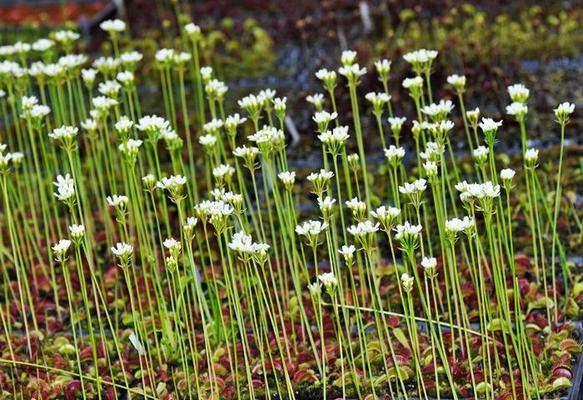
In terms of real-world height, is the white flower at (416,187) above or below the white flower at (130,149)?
below

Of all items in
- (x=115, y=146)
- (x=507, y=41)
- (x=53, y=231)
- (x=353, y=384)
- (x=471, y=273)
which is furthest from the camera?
(x=507, y=41)

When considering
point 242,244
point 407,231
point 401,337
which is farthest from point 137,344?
point 407,231

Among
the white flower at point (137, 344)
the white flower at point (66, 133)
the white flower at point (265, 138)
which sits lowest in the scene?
the white flower at point (137, 344)

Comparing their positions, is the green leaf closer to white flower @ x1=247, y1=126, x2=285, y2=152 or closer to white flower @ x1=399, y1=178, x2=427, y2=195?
white flower @ x1=399, y1=178, x2=427, y2=195

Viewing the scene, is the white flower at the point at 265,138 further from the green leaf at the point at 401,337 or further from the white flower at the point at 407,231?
the green leaf at the point at 401,337

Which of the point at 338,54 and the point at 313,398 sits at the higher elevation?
the point at 338,54

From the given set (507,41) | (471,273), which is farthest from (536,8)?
(471,273)

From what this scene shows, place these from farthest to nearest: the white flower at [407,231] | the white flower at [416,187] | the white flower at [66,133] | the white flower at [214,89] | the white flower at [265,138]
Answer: the white flower at [214,89]
the white flower at [66,133]
the white flower at [265,138]
the white flower at [416,187]
the white flower at [407,231]

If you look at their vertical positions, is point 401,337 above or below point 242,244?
below

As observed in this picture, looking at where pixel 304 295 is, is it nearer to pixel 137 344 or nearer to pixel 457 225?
pixel 137 344

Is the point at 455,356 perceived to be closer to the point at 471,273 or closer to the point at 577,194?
the point at 471,273

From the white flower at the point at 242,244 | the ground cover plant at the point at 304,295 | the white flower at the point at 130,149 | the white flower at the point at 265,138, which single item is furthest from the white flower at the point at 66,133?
the white flower at the point at 242,244
